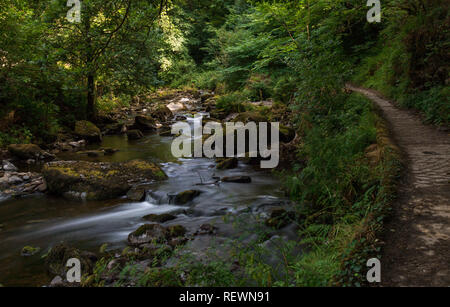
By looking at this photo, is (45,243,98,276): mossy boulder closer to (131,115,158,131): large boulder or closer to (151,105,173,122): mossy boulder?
(131,115,158,131): large boulder

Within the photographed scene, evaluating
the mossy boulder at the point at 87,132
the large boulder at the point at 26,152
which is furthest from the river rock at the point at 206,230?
the mossy boulder at the point at 87,132

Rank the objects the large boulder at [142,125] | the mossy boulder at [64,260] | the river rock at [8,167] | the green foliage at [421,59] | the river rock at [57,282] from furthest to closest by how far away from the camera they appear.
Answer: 1. the large boulder at [142,125]
2. the river rock at [8,167]
3. the green foliage at [421,59]
4. the mossy boulder at [64,260]
5. the river rock at [57,282]

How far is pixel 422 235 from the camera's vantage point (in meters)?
3.20

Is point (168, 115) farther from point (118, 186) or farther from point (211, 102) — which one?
point (118, 186)

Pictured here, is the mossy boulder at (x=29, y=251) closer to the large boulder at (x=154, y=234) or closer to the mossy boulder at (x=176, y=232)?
the large boulder at (x=154, y=234)

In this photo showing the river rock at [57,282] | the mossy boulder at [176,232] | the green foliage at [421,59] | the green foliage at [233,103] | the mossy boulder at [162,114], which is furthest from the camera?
the mossy boulder at [162,114]

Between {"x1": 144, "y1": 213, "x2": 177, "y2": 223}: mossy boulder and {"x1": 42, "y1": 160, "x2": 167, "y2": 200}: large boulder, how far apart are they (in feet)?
5.11

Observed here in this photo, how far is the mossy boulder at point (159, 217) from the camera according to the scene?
6.25 meters

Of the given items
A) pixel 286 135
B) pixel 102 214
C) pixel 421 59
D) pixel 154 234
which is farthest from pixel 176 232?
pixel 421 59

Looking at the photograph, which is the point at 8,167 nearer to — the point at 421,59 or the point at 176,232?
the point at 176,232

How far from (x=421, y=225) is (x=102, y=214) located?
573cm

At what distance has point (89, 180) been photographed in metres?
7.54

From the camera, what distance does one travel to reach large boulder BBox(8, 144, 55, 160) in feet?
33.7

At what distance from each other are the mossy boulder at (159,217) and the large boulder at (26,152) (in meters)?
6.32
